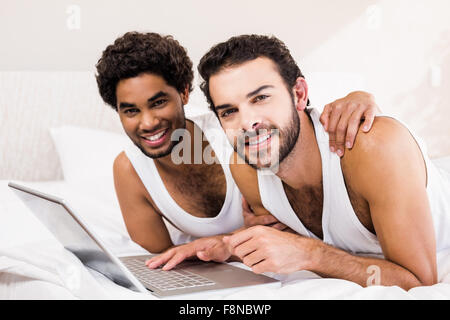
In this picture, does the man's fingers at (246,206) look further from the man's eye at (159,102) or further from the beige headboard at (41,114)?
the beige headboard at (41,114)

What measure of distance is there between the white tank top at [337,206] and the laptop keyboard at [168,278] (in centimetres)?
27

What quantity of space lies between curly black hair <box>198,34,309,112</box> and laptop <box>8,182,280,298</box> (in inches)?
15.1

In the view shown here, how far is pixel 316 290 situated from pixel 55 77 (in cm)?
146

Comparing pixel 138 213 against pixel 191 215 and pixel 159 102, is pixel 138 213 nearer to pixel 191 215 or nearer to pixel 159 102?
pixel 191 215

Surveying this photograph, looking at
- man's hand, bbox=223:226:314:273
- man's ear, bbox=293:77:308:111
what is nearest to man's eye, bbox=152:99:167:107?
man's ear, bbox=293:77:308:111

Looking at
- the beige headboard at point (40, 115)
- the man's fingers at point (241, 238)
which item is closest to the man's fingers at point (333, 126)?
the man's fingers at point (241, 238)

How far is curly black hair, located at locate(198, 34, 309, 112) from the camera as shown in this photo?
1.10 m

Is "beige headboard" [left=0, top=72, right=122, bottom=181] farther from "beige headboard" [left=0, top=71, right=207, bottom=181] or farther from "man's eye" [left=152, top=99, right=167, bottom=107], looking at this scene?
"man's eye" [left=152, top=99, right=167, bottom=107]

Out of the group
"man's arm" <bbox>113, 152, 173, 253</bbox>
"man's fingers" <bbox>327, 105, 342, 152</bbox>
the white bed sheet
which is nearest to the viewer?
the white bed sheet

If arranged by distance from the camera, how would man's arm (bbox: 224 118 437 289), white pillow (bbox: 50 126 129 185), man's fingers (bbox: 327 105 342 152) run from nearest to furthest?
man's arm (bbox: 224 118 437 289)
man's fingers (bbox: 327 105 342 152)
white pillow (bbox: 50 126 129 185)

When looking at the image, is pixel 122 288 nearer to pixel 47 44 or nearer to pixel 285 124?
pixel 285 124

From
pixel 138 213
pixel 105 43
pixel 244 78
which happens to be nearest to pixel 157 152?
pixel 138 213
